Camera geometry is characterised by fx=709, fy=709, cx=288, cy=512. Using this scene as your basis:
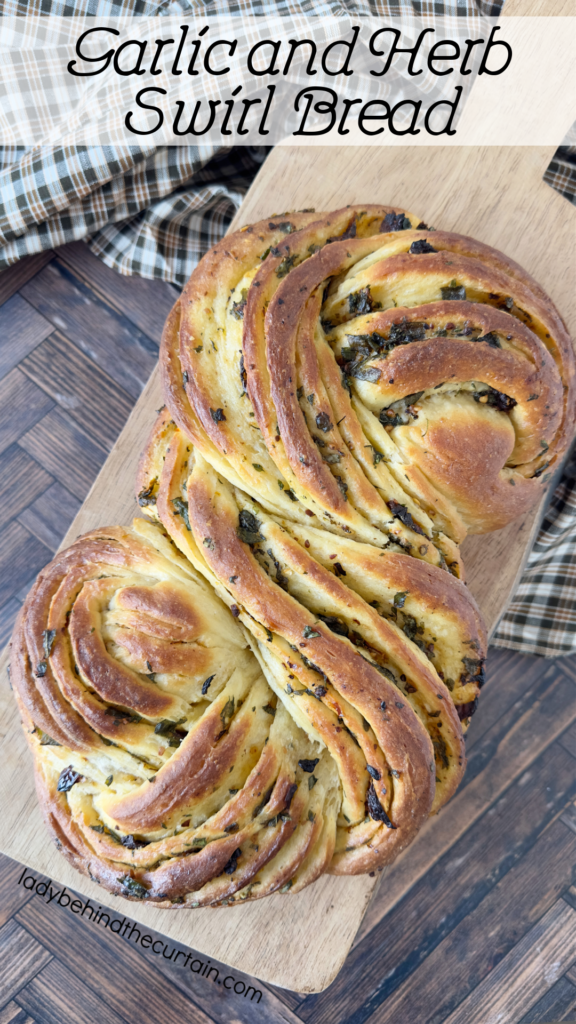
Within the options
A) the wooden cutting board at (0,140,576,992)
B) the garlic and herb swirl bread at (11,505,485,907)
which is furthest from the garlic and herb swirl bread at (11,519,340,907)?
the wooden cutting board at (0,140,576,992)

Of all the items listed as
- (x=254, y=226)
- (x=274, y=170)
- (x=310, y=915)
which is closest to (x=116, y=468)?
(x=254, y=226)

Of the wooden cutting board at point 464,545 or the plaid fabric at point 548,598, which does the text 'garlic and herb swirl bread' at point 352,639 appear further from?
the plaid fabric at point 548,598

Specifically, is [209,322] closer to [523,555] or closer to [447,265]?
[447,265]

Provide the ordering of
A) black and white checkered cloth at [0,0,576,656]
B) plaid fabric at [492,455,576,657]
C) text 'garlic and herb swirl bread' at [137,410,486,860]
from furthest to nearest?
plaid fabric at [492,455,576,657], black and white checkered cloth at [0,0,576,656], text 'garlic and herb swirl bread' at [137,410,486,860]

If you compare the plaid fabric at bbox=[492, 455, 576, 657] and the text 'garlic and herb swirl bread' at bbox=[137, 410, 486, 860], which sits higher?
the text 'garlic and herb swirl bread' at bbox=[137, 410, 486, 860]

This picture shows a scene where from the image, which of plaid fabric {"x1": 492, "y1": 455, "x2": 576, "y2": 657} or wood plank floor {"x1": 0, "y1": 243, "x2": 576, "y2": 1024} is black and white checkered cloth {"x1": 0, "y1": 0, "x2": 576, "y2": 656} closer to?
plaid fabric {"x1": 492, "y1": 455, "x2": 576, "y2": 657}

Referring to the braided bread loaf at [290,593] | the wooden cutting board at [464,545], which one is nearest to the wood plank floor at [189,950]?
the wooden cutting board at [464,545]
